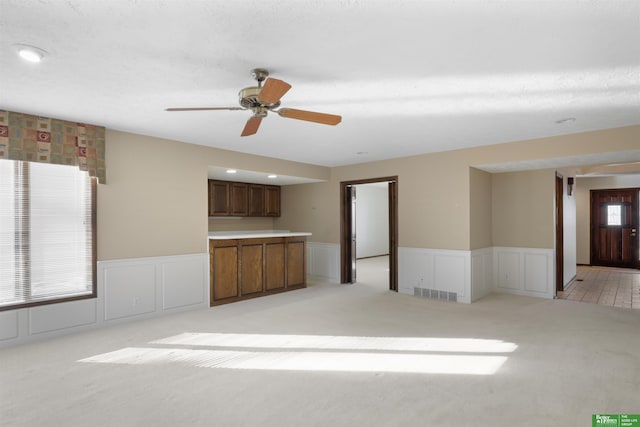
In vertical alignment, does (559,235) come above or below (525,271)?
above

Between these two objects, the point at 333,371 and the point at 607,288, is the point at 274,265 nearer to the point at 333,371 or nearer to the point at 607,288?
the point at 333,371

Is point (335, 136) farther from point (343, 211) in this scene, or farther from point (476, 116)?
point (343, 211)

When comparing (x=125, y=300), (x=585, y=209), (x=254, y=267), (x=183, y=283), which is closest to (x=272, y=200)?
(x=254, y=267)

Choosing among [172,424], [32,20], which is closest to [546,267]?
[172,424]

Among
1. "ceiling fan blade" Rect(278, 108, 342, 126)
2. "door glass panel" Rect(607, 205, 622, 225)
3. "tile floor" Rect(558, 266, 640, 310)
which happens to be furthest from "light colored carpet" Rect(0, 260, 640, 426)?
"door glass panel" Rect(607, 205, 622, 225)

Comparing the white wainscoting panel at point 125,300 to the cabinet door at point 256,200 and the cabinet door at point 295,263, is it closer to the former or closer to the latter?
the cabinet door at point 295,263

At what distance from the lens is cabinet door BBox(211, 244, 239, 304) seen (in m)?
5.20

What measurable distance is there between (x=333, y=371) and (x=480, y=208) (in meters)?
4.01

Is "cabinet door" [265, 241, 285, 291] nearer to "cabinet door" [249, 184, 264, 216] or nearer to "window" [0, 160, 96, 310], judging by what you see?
"cabinet door" [249, 184, 264, 216]

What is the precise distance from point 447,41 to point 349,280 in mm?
5407

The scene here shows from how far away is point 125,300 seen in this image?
4305 millimetres

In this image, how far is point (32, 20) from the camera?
1918 mm

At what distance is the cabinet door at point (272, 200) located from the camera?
7633 mm

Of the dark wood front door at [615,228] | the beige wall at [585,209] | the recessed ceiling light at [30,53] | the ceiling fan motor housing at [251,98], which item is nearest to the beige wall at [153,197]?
the recessed ceiling light at [30,53]
